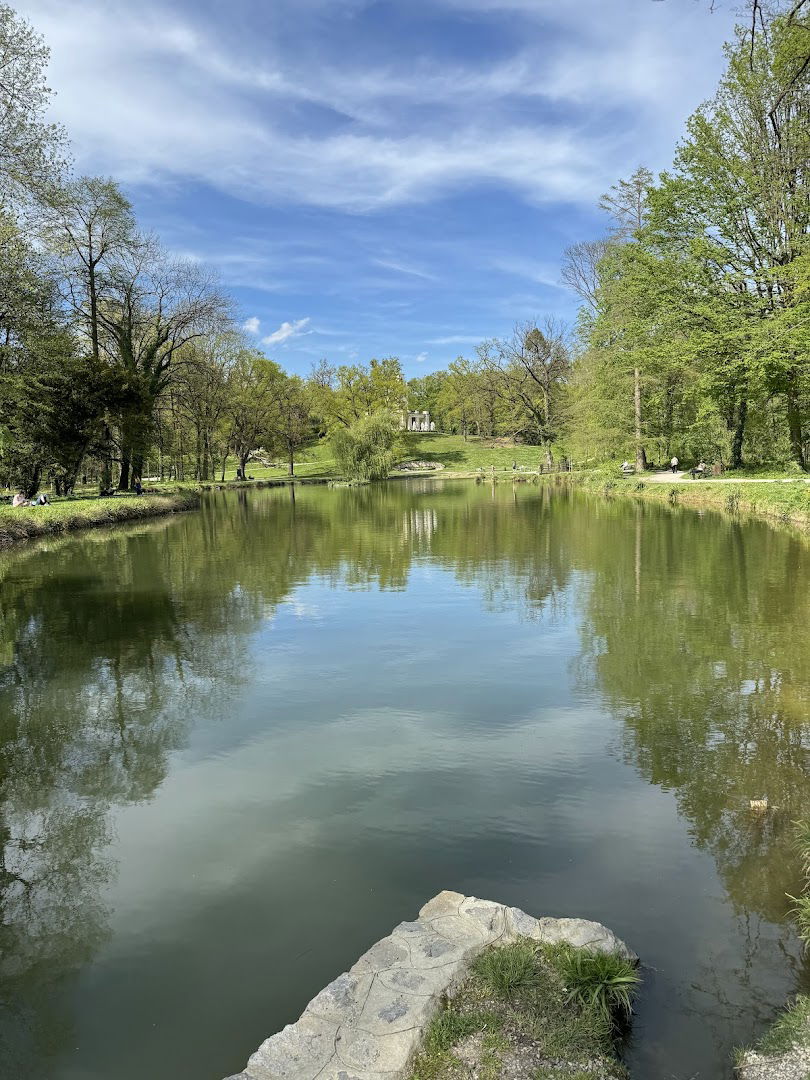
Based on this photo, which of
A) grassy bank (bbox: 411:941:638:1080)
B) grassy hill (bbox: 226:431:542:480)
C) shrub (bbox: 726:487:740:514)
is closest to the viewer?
grassy bank (bbox: 411:941:638:1080)

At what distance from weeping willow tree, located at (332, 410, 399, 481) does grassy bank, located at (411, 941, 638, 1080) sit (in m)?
53.4

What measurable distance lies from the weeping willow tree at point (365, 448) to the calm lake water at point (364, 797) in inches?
1693

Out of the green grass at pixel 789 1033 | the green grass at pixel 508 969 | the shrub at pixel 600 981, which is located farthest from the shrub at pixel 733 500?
the green grass at pixel 508 969

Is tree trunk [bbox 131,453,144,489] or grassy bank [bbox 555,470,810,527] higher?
tree trunk [bbox 131,453,144,489]

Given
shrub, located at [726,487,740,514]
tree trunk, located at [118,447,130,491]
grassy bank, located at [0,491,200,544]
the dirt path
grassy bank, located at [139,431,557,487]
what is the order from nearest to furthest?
grassy bank, located at [0,491,200,544], shrub, located at [726,487,740,514], the dirt path, tree trunk, located at [118,447,130,491], grassy bank, located at [139,431,557,487]

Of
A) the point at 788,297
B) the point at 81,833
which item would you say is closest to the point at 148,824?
the point at 81,833

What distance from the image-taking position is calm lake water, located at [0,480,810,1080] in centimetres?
375

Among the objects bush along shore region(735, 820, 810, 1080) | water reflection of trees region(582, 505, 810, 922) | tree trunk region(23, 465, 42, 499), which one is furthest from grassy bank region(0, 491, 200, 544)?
bush along shore region(735, 820, 810, 1080)

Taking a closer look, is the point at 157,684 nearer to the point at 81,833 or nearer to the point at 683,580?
the point at 81,833

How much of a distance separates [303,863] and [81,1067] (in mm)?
1798

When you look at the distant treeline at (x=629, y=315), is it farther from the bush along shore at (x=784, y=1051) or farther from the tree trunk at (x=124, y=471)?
the bush along shore at (x=784, y=1051)

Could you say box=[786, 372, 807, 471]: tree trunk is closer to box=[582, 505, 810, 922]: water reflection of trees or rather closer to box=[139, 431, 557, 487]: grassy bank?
box=[582, 505, 810, 922]: water reflection of trees

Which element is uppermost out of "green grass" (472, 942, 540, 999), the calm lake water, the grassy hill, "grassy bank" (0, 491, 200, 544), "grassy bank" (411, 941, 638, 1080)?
the grassy hill

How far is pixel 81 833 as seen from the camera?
551 centimetres
